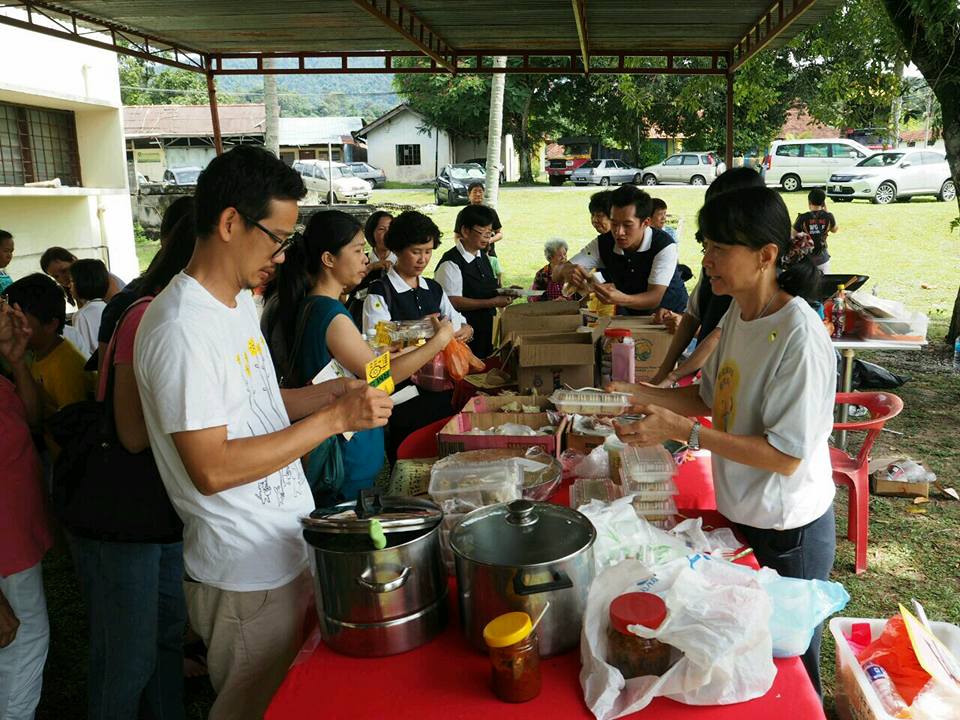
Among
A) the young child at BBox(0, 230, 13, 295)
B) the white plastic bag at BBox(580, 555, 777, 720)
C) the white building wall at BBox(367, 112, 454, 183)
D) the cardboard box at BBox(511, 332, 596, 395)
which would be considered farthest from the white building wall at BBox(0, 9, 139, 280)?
the white building wall at BBox(367, 112, 454, 183)

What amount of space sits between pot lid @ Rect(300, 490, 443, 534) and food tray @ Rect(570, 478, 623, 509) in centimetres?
71

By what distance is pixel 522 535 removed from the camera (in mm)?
1450

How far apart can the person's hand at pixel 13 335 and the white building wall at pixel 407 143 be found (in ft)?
105

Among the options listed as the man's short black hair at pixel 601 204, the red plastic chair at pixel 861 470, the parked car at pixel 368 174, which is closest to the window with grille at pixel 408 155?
the parked car at pixel 368 174

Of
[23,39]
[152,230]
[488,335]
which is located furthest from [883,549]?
[152,230]

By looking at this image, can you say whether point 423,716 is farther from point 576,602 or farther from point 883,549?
point 883,549

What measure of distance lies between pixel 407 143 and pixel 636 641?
3507 centimetres

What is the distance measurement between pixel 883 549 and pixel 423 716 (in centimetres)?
336

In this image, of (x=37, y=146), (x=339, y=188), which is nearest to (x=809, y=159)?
(x=339, y=188)

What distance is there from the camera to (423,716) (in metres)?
1.34

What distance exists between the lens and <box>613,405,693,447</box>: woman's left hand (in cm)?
182

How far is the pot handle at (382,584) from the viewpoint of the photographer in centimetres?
139

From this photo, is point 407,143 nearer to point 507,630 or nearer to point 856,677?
point 856,677

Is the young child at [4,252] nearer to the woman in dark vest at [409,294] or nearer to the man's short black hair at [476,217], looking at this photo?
the man's short black hair at [476,217]
